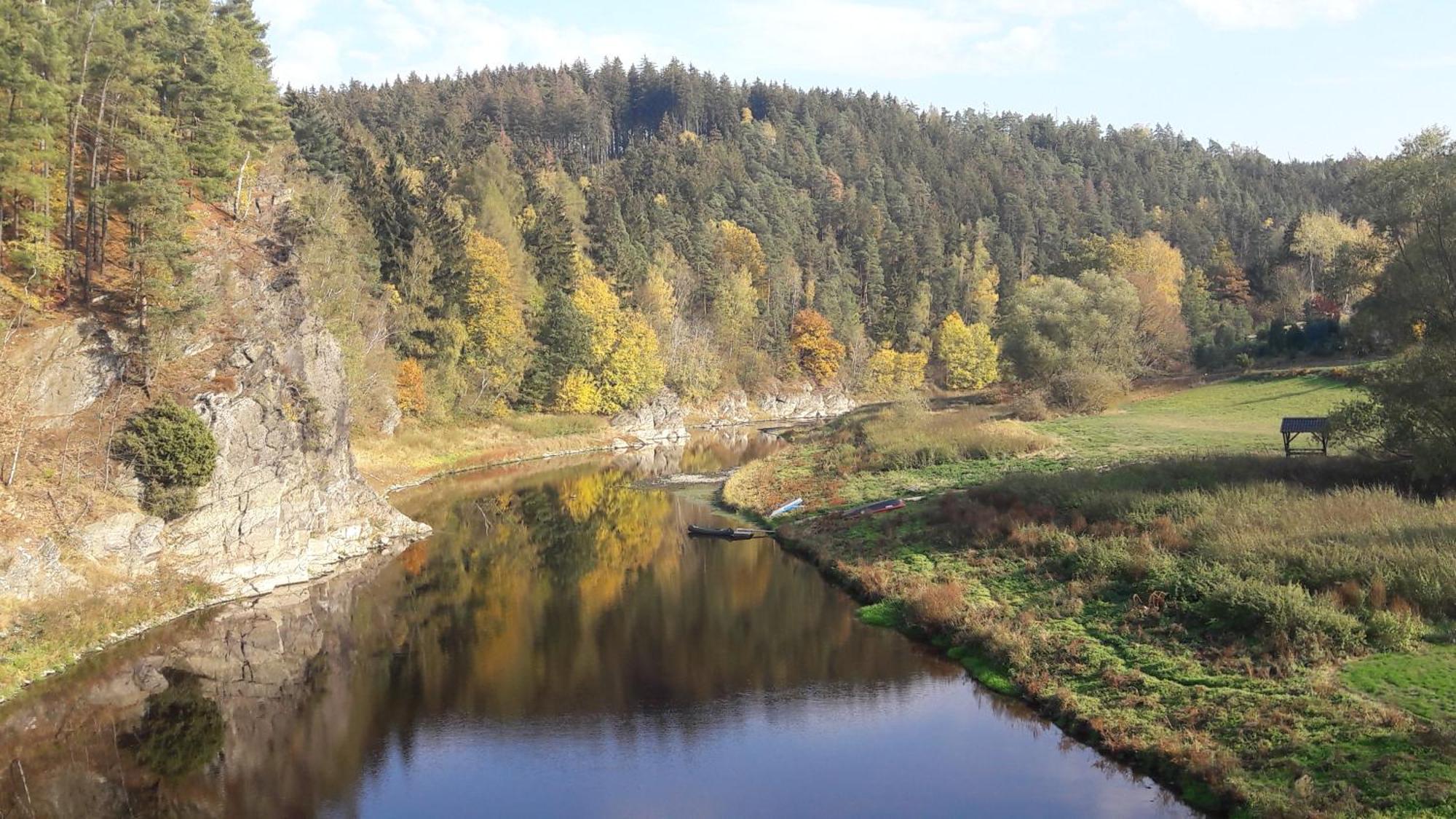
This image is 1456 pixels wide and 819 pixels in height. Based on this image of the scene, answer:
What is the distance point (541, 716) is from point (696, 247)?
336 feet

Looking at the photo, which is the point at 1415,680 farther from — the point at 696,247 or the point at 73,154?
the point at 696,247

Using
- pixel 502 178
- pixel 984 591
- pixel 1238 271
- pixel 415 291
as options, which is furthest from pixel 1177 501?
pixel 1238 271

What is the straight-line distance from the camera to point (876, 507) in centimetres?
4250

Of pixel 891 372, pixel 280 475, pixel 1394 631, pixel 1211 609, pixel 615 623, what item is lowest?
pixel 615 623

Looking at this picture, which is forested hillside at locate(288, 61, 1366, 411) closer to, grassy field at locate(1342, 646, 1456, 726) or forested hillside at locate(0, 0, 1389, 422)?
forested hillside at locate(0, 0, 1389, 422)

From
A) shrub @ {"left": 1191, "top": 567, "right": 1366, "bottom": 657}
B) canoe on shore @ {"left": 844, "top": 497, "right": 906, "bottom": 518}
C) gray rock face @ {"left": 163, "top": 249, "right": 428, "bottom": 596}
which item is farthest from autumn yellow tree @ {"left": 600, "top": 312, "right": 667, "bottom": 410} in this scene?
shrub @ {"left": 1191, "top": 567, "right": 1366, "bottom": 657}

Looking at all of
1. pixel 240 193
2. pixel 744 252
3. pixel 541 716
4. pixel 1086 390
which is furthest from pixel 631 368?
pixel 541 716

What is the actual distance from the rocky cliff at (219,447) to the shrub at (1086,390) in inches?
2019

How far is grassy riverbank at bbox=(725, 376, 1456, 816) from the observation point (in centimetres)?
1747

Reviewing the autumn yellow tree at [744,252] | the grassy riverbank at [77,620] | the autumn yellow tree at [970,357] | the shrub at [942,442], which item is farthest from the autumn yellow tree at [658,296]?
the grassy riverbank at [77,620]

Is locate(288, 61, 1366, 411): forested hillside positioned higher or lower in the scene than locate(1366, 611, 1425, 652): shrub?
higher

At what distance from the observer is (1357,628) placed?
21156mm

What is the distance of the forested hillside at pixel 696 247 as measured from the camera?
7675 cm

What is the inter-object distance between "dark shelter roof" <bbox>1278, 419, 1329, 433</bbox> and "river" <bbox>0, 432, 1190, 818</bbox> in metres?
21.2
